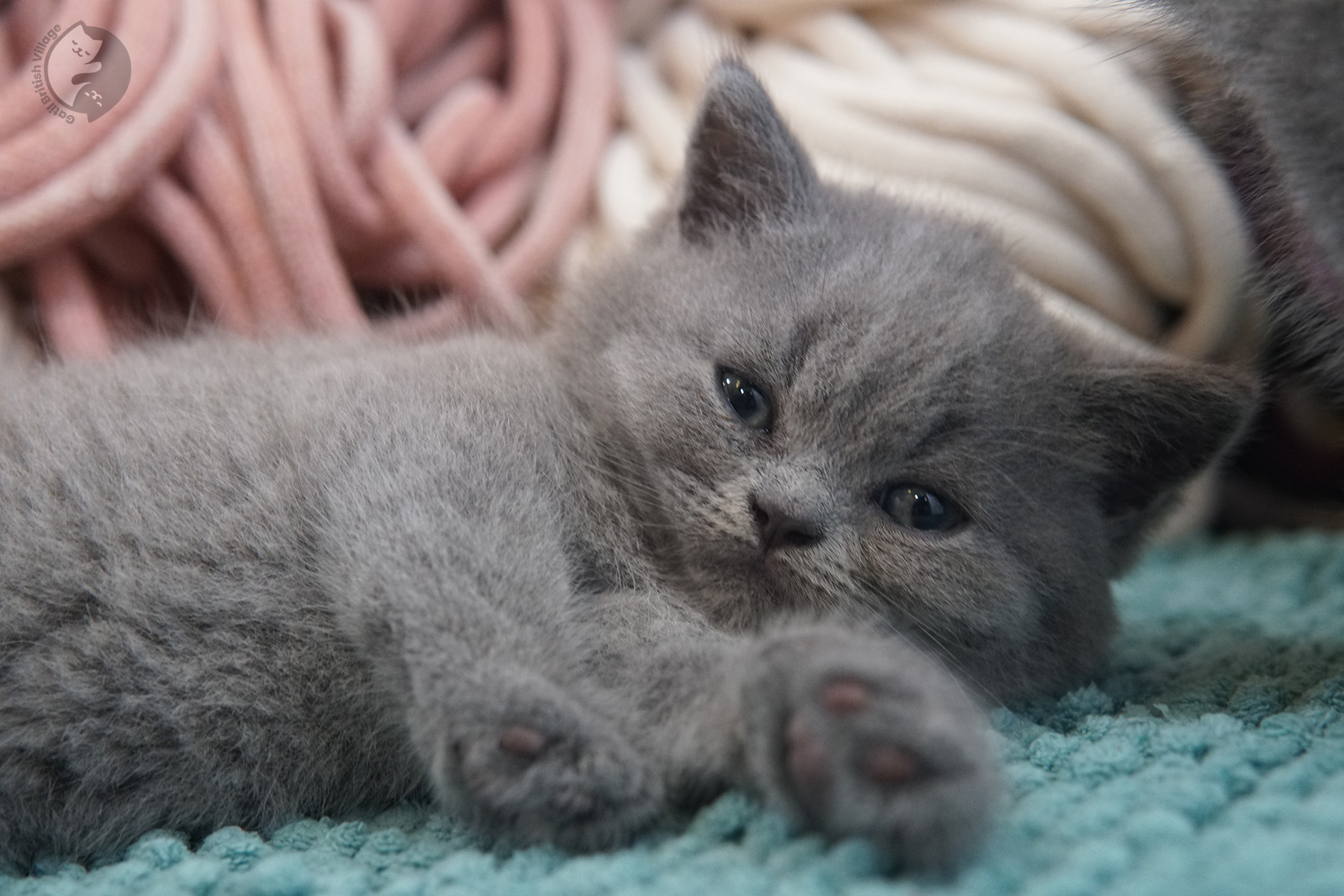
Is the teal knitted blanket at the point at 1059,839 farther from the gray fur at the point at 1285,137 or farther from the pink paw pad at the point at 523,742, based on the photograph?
the gray fur at the point at 1285,137

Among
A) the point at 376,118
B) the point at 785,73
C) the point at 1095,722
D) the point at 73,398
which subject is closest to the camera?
the point at 1095,722

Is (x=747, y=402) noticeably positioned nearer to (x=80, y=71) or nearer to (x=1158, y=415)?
(x=1158, y=415)

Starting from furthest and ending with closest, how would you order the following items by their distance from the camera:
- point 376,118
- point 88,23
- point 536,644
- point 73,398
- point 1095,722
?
point 376,118
point 88,23
point 73,398
point 1095,722
point 536,644

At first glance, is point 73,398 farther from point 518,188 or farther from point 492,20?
point 492,20

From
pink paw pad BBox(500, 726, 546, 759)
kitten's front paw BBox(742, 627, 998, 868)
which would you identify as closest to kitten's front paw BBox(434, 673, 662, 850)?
pink paw pad BBox(500, 726, 546, 759)

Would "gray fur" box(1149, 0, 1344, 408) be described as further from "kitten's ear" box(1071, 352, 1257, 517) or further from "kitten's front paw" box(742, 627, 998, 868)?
"kitten's front paw" box(742, 627, 998, 868)

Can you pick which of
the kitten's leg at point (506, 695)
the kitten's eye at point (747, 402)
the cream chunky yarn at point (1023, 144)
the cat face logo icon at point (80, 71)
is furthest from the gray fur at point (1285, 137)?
the cat face logo icon at point (80, 71)

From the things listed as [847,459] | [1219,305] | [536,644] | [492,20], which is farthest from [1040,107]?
[536,644]
